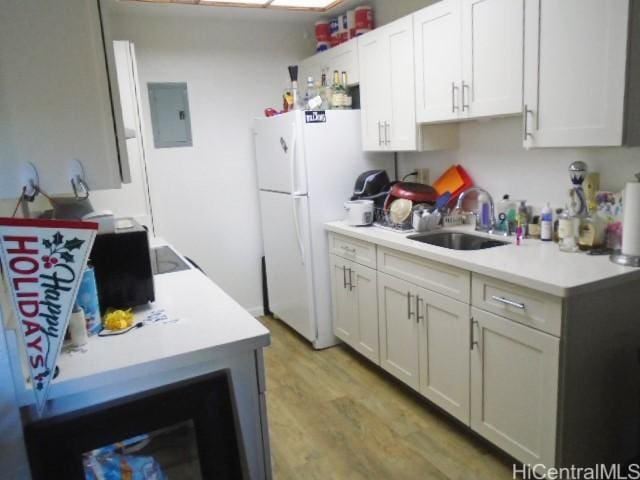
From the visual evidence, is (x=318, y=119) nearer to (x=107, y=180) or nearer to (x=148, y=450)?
(x=107, y=180)

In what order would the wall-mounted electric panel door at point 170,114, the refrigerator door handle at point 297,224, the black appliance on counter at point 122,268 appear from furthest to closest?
the wall-mounted electric panel door at point 170,114 → the refrigerator door handle at point 297,224 → the black appliance on counter at point 122,268

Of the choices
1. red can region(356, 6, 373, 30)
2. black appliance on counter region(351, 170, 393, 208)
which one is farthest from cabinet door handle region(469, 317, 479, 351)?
red can region(356, 6, 373, 30)

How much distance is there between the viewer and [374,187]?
3.14 m

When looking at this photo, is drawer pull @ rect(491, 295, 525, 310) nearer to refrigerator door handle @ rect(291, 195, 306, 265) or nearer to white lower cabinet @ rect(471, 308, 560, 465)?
white lower cabinet @ rect(471, 308, 560, 465)

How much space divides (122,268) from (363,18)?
101 inches

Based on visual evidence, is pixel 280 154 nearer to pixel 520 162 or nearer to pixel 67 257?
pixel 520 162

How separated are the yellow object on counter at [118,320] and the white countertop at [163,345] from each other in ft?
0.14

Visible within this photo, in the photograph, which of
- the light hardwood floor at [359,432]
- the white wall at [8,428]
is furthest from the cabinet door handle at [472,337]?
the white wall at [8,428]

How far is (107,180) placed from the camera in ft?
3.74

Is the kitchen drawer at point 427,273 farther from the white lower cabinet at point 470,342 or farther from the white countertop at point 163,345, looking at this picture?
the white countertop at point 163,345

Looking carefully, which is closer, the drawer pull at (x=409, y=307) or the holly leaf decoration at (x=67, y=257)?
the holly leaf decoration at (x=67, y=257)

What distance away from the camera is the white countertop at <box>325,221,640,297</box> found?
1.70m

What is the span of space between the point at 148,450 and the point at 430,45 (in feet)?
7.50

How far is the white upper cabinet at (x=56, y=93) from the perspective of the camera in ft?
3.42
